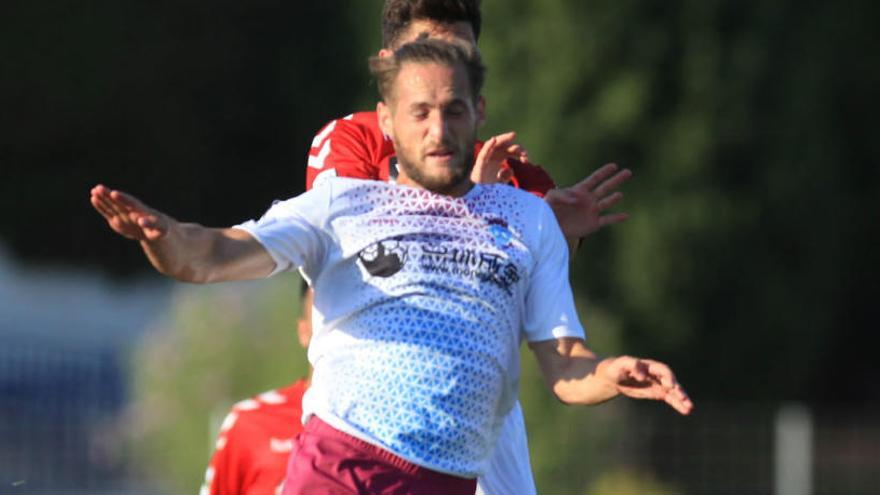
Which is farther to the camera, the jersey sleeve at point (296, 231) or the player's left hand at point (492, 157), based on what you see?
the player's left hand at point (492, 157)

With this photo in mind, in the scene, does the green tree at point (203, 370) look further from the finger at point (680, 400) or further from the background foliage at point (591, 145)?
the finger at point (680, 400)

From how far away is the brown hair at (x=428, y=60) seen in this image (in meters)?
5.14

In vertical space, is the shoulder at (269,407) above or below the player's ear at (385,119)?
below

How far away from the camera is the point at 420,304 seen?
5027 millimetres

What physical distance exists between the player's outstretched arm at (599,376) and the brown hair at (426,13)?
1166 mm

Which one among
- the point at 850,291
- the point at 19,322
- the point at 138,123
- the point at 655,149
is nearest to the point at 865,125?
the point at 850,291

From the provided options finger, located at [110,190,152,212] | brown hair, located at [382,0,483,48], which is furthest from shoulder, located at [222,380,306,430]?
finger, located at [110,190,152,212]

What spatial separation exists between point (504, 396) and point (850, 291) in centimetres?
2406

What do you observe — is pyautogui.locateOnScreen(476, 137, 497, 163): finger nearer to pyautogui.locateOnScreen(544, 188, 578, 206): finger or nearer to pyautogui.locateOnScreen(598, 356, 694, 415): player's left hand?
pyautogui.locateOnScreen(544, 188, 578, 206): finger

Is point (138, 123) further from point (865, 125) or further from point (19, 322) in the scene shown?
point (865, 125)

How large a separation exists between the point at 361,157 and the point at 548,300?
0.85m

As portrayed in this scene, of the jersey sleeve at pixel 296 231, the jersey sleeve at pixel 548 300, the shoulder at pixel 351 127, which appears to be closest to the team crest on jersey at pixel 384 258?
the jersey sleeve at pixel 296 231

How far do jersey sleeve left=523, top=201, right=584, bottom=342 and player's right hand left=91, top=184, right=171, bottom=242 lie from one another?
1.09 m

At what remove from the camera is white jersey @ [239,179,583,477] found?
16.4ft
